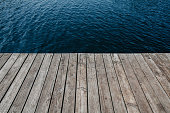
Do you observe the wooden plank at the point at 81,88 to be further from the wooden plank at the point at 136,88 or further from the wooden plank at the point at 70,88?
the wooden plank at the point at 136,88

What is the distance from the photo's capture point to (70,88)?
414 centimetres

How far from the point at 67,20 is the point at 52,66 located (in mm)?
11114

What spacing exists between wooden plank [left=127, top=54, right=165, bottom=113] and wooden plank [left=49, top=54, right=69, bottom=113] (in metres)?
2.42

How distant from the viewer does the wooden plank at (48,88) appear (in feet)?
11.8

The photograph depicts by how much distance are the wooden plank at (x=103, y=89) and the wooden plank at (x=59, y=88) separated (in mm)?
1103

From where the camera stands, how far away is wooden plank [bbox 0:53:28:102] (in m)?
4.12

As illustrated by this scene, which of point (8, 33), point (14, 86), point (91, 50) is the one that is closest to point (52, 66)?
point (14, 86)

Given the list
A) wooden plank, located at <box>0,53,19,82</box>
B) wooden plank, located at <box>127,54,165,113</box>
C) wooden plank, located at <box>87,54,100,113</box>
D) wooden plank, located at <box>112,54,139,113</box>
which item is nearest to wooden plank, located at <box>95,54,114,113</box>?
wooden plank, located at <box>87,54,100,113</box>

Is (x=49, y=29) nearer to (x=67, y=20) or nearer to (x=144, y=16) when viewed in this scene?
(x=67, y=20)

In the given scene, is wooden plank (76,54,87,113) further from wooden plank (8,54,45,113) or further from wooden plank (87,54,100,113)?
wooden plank (8,54,45,113)

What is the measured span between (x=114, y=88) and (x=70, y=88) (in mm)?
1309

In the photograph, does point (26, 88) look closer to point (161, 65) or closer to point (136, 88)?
point (136, 88)

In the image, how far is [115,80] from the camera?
14.6 feet

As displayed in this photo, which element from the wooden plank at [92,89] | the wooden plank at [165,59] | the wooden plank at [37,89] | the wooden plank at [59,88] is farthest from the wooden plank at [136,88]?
the wooden plank at [37,89]
